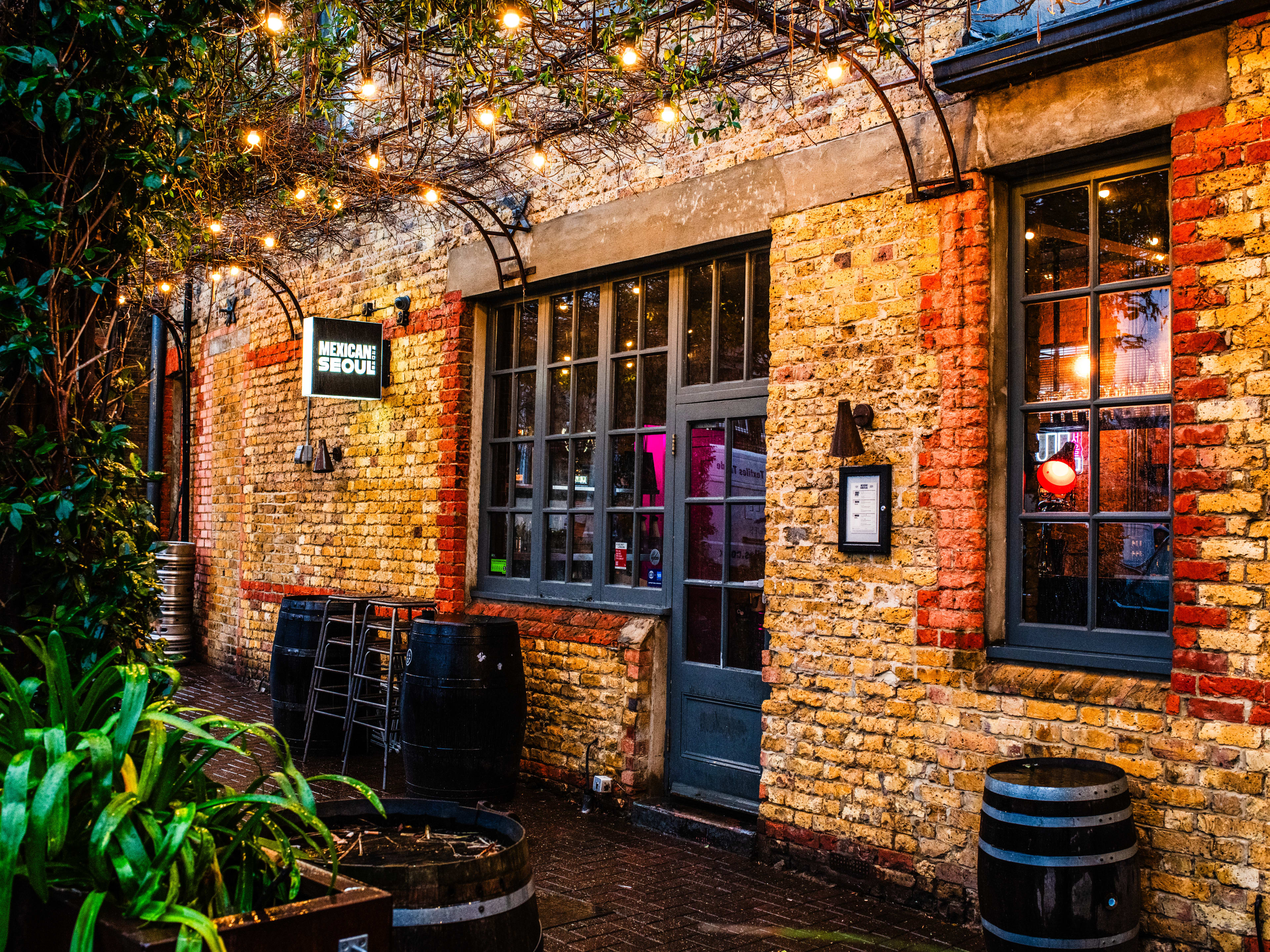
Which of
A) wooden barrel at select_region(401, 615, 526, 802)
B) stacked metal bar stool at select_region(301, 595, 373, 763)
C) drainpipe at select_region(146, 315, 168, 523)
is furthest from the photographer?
drainpipe at select_region(146, 315, 168, 523)

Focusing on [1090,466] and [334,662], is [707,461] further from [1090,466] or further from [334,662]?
[334,662]

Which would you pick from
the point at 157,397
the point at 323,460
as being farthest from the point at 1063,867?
the point at 157,397

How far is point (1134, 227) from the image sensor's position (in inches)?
159

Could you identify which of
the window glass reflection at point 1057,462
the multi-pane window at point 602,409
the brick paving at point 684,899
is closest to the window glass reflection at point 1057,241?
the window glass reflection at point 1057,462

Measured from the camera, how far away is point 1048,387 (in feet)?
13.9

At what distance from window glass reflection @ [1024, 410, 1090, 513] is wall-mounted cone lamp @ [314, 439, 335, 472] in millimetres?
5557

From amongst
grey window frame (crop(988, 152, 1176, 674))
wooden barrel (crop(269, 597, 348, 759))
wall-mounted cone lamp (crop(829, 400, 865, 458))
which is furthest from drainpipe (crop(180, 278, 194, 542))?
grey window frame (crop(988, 152, 1176, 674))

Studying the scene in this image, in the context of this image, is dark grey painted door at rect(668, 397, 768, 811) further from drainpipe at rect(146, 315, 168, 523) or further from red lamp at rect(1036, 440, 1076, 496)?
drainpipe at rect(146, 315, 168, 523)

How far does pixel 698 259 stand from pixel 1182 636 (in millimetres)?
Answer: 3100

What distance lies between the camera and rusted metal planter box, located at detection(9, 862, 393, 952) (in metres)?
1.56

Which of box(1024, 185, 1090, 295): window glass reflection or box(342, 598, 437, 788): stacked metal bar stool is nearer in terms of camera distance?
box(1024, 185, 1090, 295): window glass reflection

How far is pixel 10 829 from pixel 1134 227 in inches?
157

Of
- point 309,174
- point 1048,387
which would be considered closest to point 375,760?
point 309,174

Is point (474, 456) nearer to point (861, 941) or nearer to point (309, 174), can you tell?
point (309, 174)
